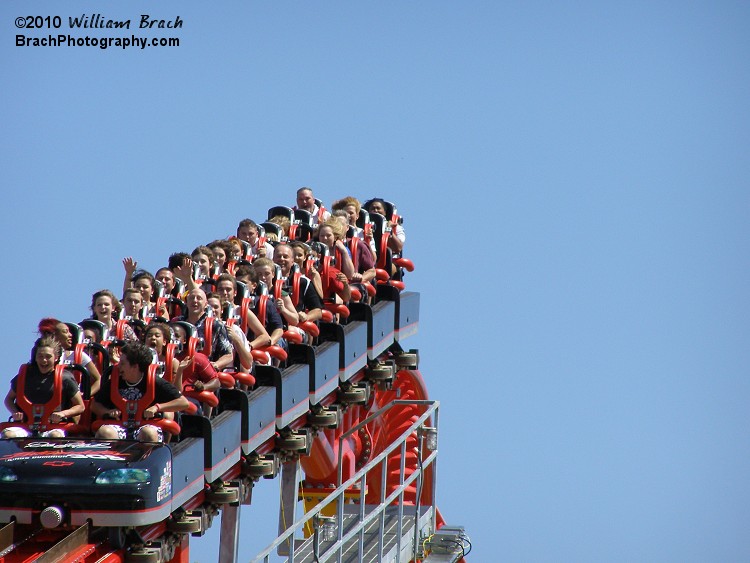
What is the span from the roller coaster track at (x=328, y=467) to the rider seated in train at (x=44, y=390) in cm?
113

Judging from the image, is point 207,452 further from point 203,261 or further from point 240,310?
point 203,261

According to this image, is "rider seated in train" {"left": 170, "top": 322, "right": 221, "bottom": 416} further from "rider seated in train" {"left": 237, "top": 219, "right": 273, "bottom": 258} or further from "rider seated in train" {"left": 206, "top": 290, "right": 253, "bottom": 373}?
"rider seated in train" {"left": 237, "top": 219, "right": 273, "bottom": 258}

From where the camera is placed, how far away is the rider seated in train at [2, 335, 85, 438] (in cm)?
1498

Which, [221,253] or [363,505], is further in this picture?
[221,253]

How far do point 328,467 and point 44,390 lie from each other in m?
6.36

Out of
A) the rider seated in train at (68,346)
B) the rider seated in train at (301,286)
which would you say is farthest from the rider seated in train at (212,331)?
the rider seated in train at (301,286)

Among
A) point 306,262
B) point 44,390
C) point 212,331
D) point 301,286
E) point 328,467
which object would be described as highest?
point 306,262

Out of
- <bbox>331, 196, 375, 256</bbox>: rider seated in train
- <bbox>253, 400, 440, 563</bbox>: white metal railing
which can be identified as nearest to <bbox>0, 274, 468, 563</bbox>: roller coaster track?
<bbox>253, 400, 440, 563</bbox>: white metal railing

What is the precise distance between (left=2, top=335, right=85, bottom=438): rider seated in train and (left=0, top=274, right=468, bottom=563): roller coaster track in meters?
1.13

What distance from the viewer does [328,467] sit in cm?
2097

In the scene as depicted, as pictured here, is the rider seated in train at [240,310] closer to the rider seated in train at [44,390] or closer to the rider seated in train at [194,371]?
the rider seated in train at [194,371]

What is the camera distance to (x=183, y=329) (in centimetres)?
1581

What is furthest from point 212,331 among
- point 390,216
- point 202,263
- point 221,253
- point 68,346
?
point 390,216

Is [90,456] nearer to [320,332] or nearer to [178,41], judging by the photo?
[320,332]
